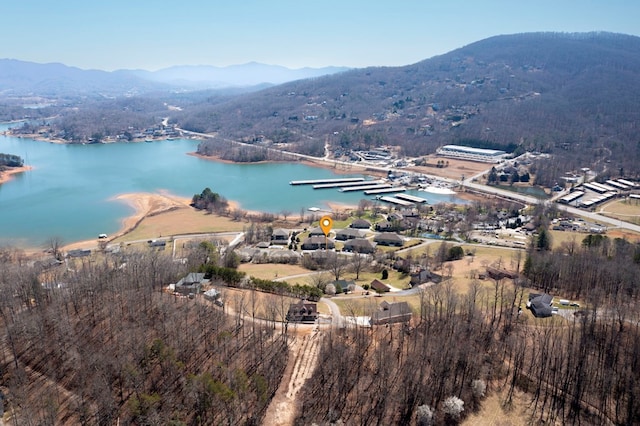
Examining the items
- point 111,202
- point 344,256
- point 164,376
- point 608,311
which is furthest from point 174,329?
point 111,202

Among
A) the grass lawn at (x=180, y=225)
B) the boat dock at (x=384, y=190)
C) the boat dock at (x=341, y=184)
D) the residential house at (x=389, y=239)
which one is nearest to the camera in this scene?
the residential house at (x=389, y=239)

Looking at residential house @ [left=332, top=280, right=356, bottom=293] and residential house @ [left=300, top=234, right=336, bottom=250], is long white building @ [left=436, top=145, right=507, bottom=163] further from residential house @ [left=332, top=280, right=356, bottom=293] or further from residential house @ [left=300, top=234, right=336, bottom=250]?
residential house @ [left=332, top=280, right=356, bottom=293]

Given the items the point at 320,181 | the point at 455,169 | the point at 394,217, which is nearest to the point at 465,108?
the point at 455,169

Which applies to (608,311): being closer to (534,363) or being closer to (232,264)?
(534,363)

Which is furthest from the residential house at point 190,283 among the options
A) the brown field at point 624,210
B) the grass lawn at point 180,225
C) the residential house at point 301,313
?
the brown field at point 624,210

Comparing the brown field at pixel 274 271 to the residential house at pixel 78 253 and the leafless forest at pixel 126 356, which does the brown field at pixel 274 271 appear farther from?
the residential house at pixel 78 253

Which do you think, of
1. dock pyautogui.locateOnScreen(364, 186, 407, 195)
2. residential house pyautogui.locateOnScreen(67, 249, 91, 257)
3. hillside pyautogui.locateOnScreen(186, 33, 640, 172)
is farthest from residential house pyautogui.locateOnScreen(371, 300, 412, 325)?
hillside pyautogui.locateOnScreen(186, 33, 640, 172)
